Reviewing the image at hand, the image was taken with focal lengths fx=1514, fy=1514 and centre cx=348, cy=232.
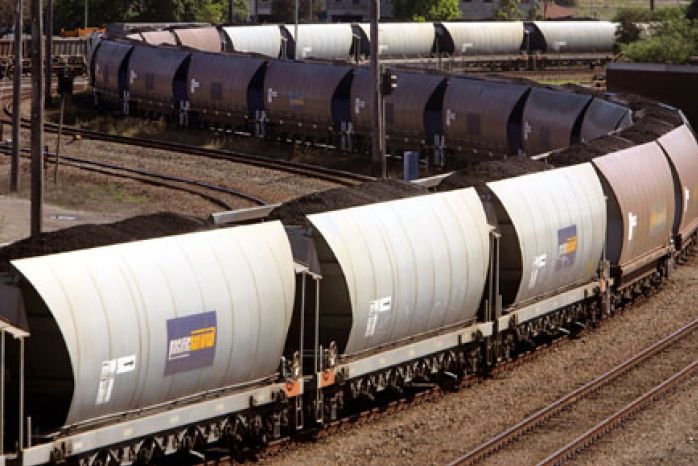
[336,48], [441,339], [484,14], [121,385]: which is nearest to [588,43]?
[336,48]

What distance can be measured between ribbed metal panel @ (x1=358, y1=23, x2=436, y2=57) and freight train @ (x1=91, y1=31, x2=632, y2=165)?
2895cm

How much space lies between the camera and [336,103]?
205ft

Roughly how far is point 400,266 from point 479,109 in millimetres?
33423

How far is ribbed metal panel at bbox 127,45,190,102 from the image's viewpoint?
69625 mm

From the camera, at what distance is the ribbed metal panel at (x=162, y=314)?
17.3 m

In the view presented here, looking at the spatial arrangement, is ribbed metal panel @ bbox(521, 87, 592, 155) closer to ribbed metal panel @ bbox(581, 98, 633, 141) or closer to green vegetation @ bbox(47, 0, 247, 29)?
ribbed metal panel @ bbox(581, 98, 633, 141)

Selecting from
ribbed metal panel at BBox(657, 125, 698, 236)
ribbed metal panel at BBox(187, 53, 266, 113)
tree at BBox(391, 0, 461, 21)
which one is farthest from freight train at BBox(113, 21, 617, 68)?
ribbed metal panel at BBox(657, 125, 698, 236)

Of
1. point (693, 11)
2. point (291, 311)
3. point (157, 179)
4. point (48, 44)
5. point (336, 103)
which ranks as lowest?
point (157, 179)

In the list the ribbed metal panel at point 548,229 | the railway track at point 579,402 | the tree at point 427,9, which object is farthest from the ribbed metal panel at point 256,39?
the railway track at point 579,402

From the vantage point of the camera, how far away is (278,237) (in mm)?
21000

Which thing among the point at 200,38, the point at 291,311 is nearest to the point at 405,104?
the point at 200,38

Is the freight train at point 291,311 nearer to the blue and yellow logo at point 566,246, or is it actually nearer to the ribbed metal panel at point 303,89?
the blue and yellow logo at point 566,246

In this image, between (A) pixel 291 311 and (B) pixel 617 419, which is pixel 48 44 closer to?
(B) pixel 617 419

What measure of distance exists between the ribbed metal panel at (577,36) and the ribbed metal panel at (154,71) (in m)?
46.4
